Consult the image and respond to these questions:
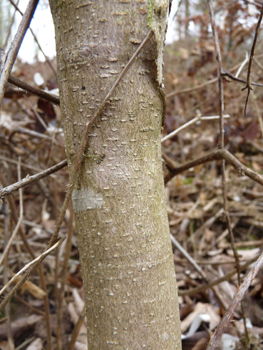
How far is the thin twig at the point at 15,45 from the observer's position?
62cm

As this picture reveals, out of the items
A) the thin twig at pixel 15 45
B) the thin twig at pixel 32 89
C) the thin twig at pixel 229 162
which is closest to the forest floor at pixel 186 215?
the thin twig at pixel 229 162

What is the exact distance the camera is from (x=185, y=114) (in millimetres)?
3365

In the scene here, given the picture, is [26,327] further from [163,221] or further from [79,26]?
[79,26]

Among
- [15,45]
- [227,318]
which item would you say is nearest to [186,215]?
[227,318]

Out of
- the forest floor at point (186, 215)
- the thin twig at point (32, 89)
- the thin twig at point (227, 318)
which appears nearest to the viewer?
the thin twig at point (227, 318)

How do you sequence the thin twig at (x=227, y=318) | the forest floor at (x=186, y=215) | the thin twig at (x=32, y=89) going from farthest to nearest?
the forest floor at (x=186, y=215)
the thin twig at (x=32, y=89)
the thin twig at (x=227, y=318)

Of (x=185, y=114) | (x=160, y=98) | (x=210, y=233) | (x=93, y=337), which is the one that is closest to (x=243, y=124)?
(x=185, y=114)

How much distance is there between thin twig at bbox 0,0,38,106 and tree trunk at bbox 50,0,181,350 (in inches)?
2.1

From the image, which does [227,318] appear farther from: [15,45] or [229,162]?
[15,45]

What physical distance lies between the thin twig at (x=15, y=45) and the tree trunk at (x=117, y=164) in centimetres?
5

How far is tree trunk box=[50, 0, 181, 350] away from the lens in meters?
0.61

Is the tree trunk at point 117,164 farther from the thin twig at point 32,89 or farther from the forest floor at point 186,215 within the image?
the forest floor at point 186,215

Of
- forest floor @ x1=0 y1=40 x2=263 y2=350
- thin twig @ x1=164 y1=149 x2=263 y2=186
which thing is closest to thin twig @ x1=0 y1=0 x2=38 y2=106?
forest floor @ x1=0 y1=40 x2=263 y2=350

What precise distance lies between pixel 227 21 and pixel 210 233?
259 centimetres
